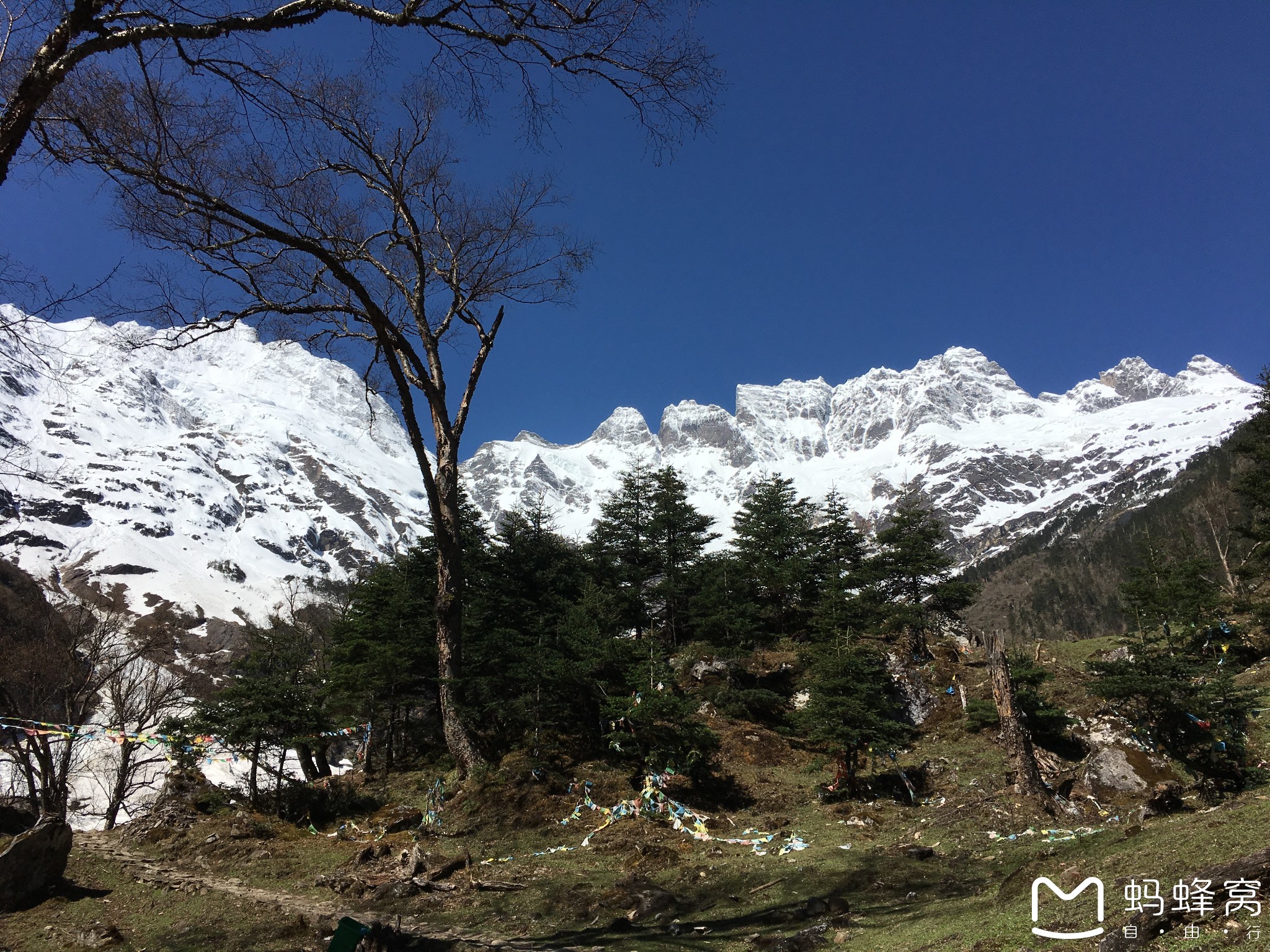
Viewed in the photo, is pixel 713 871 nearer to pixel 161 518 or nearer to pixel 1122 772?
pixel 1122 772

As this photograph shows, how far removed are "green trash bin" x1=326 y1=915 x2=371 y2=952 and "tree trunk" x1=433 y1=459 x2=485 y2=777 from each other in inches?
220

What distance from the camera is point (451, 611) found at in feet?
35.0

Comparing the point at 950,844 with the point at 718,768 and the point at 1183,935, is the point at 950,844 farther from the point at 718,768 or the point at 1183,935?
the point at 1183,935

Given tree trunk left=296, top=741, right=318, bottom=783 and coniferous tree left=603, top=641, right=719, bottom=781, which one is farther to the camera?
tree trunk left=296, top=741, right=318, bottom=783

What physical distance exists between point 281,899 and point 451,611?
4231mm

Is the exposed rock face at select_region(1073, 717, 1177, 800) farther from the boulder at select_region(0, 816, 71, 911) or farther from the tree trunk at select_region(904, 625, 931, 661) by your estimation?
the boulder at select_region(0, 816, 71, 911)

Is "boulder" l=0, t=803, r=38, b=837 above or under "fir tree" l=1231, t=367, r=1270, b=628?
under

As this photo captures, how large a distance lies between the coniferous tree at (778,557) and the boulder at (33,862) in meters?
18.4

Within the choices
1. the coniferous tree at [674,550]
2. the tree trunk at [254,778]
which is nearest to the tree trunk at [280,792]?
the tree trunk at [254,778]

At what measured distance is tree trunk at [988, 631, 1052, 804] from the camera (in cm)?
1056

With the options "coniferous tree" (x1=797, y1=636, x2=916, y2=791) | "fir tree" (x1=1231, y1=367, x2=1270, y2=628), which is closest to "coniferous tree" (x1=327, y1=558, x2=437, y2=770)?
"coniferous tree" (x1=797, y1=636, x2=916, y2=791)

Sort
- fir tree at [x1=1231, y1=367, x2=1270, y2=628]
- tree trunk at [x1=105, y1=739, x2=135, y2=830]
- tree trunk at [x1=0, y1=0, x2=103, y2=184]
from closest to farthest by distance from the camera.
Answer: tree trunk at [x1=0, y1=0, x2=103, y2=184]
tree trunk at [x1=105, y1=739, x2=135, y2=830]
fir tree at [x1=1231, y1=367, x2=1270, y2=628]

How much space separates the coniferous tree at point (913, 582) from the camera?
21.5 metres

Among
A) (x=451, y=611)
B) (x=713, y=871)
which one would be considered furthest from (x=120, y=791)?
(x=713, y=871)
